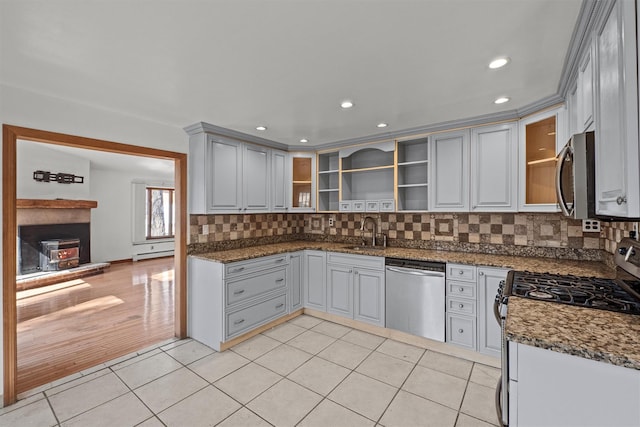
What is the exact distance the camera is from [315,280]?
3.79 m

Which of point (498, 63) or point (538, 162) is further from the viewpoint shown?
point (538, 162)

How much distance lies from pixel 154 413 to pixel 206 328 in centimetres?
107

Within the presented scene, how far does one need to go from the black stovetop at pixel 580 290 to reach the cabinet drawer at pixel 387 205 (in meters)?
1.54

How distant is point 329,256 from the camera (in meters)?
3.66

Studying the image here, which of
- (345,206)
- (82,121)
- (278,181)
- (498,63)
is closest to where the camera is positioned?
(498,63)

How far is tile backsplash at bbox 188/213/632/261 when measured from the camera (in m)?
2.68

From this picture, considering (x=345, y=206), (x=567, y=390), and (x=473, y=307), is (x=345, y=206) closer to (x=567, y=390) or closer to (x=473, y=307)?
(x=473, y=307)

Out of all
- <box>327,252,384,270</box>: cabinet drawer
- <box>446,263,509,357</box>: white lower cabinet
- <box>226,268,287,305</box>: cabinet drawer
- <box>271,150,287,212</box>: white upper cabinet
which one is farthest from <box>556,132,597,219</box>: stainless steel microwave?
<box>271,150,287,212</box>: white upper cabinet

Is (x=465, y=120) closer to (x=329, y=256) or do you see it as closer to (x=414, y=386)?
(x=329, y=256)

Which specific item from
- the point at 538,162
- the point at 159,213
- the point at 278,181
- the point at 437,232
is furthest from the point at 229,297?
the point at 159,213

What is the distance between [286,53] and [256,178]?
216cm

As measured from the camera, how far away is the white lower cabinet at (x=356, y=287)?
10.7ft

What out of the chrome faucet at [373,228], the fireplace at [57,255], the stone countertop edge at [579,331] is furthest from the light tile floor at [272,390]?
the fireplace at [57,255]

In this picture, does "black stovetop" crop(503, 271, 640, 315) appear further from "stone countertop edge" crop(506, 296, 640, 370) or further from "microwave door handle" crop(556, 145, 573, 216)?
"microwave door handle" crop(556, 145, 573, 216)
